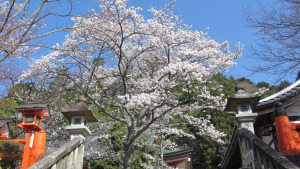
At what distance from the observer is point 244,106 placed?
514cm

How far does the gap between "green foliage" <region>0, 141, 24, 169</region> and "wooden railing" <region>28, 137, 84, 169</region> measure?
3267 mm

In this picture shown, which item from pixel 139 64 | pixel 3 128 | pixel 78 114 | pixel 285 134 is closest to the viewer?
pixel 285 134

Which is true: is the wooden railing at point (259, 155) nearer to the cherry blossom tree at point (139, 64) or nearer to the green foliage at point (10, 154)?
the cherry blossom tree at point (139, 64)

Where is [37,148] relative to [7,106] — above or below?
below

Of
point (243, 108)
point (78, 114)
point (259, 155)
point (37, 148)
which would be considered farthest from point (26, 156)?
point (259, 155)

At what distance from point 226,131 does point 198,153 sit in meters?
2.95

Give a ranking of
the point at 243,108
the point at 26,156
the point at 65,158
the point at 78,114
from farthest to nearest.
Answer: the point at 26,156
the point at 78,114
the point at 243,108
the point at 65,158

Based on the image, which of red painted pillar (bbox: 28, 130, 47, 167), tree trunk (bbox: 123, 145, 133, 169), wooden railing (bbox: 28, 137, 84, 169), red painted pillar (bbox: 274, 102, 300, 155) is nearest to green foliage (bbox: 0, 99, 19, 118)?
red painted pillar (bbox: 28, 130, 47, 167)

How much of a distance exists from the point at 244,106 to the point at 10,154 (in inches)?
299

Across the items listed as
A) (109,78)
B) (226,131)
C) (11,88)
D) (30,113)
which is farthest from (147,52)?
(226,131)

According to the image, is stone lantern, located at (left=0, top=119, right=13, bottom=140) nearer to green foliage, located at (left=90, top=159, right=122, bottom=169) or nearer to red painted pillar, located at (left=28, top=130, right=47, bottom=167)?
red painted pillar, located at (left=28, top=130, right=47, bottom=167)

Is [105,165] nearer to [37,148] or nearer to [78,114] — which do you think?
[37,148]

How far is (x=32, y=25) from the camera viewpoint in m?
5.96

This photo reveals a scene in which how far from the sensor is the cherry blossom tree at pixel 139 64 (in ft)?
28.5
